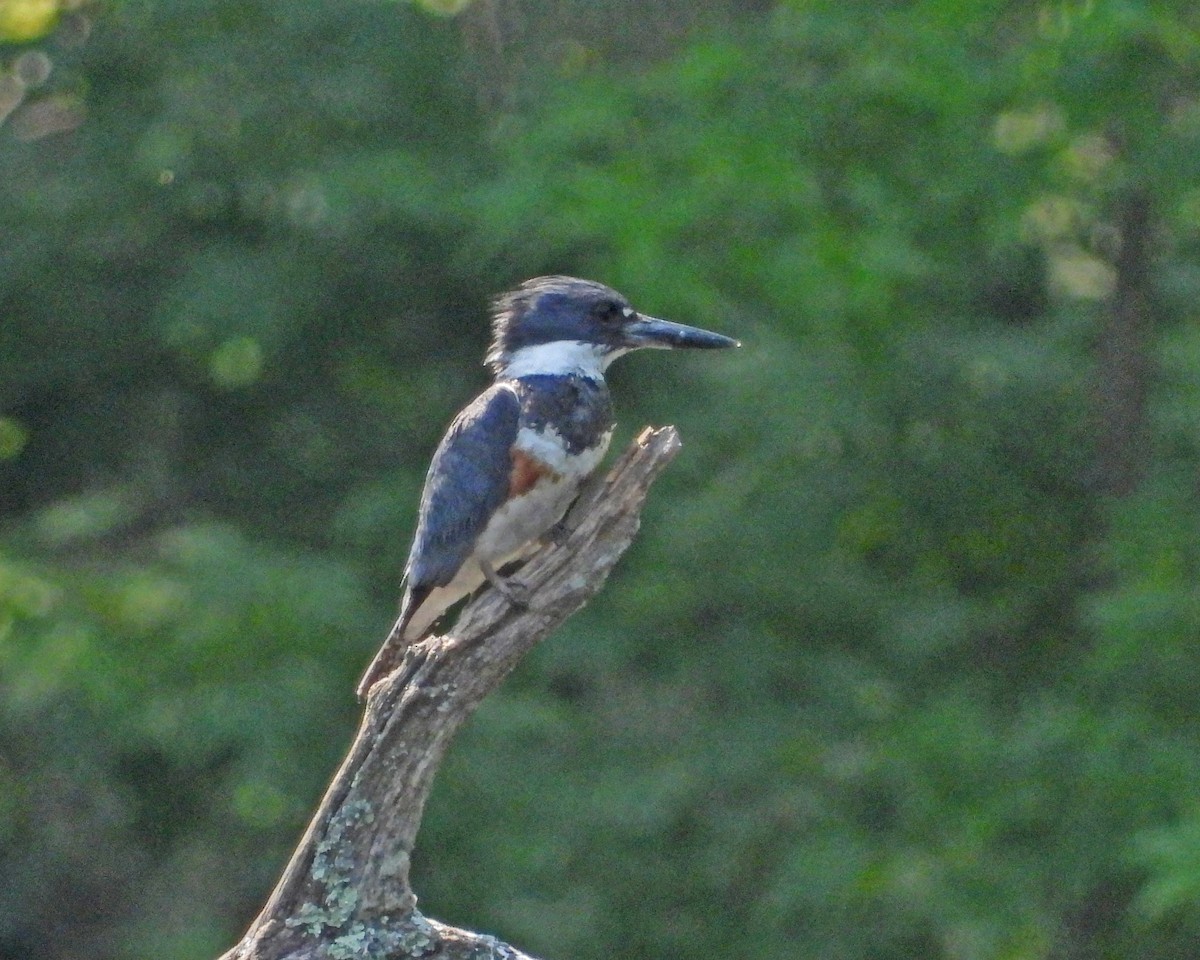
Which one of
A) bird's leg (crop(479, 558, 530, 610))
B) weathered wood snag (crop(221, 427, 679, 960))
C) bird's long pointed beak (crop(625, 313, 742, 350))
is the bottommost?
weathered wood snag (crop(221, 427, 679, 960))

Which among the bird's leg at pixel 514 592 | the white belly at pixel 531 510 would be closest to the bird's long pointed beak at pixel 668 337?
the white belly at pixel 531 510

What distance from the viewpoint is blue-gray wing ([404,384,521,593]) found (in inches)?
173

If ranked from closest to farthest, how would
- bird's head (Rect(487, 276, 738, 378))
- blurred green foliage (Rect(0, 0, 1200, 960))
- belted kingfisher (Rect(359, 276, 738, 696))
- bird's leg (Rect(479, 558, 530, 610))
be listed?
bird's leg (Rect(479, 558, 530, 610)) → belted kingfisher (Rect(359, 276, 738, 696)) → bird's head (Rect(487, 276, 738, 378)) → blurred green foliage (Rect(0, 0, 1200, 960))

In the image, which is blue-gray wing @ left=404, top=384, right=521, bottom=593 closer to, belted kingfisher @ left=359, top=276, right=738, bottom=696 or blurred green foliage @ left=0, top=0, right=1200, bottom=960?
belted kingfisher @ left=359, top=276, right=738, bottom=696

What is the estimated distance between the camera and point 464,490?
445 centimetres

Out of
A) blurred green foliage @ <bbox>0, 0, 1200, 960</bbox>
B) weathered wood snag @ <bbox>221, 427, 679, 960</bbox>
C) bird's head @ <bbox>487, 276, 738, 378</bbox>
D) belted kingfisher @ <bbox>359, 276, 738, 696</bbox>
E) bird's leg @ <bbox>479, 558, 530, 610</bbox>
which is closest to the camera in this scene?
weathered wood snag @ <bbox>221, 427, 679, 960</bbox>

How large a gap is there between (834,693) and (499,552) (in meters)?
3.45

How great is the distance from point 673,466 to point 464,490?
302 centimetres

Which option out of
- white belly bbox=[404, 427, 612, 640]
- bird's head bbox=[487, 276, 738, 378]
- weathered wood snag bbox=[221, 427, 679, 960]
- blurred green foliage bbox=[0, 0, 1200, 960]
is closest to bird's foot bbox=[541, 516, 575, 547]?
white belly bbox=[404, 427, 612, 640]

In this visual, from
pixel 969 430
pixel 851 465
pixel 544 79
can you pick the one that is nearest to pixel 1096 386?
pixel 969 430

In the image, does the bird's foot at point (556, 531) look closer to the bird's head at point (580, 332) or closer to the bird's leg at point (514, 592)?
the bird's head at point (580, 332)

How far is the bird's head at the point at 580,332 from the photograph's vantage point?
475cm

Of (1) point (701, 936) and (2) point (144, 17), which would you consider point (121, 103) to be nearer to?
(2) point (144, 17)

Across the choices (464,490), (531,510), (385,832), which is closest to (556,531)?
(531,510)
